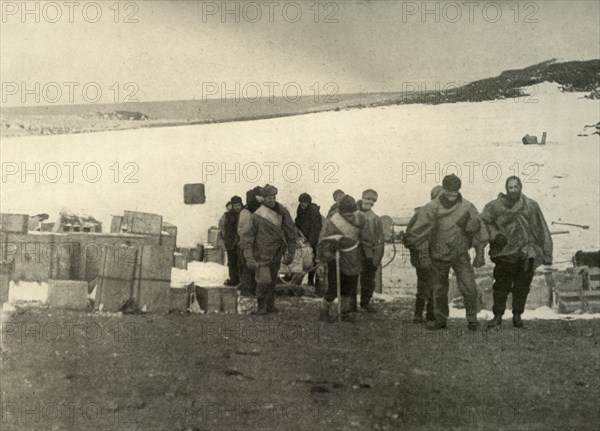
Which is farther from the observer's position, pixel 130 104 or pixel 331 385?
pixel 130 104

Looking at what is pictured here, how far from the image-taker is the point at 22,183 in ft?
17.6

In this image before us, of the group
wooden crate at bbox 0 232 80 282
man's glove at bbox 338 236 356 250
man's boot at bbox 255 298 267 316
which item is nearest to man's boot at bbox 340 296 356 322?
man's glove at bbox 338 236 356 250

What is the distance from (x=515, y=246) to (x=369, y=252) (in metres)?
1.17

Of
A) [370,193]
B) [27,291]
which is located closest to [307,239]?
[370,193]

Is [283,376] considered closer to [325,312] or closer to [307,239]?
[325,312]

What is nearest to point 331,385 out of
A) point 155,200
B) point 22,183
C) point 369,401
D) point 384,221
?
point 369,401

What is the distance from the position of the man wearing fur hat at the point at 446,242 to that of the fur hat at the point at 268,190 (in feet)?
3.62

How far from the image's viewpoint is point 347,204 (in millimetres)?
5738

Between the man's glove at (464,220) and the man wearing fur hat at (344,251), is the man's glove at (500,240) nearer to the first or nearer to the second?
the man's glove at (464,220)

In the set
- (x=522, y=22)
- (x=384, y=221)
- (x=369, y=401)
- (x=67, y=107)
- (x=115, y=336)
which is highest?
(x=522, y=22)

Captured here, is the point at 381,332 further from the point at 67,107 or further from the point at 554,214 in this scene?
the point at 67,107

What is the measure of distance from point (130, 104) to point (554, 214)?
11.1ft

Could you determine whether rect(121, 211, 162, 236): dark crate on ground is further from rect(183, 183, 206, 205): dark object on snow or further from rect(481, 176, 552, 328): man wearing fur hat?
rect(481, 176, 552, 328): man wearing fur hat

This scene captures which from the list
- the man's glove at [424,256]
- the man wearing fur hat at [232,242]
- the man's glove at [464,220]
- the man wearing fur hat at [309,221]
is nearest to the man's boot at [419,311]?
the man's glove at [424,256]
